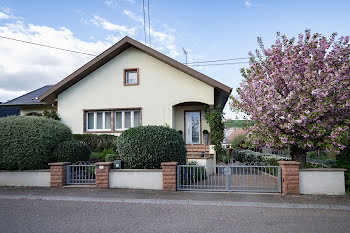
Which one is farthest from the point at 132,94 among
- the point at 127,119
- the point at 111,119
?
the point at 111,119

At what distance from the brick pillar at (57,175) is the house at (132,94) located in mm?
6342

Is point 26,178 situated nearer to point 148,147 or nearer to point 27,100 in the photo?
point 148,147

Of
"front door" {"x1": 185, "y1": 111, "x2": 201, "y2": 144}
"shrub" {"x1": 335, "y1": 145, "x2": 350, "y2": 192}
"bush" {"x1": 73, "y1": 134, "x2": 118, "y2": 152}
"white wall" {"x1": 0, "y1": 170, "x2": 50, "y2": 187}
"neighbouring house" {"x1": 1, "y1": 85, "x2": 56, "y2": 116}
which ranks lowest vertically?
"white wall" {"x1": 0, "y1": 170, "x2": 50, "y2": 187}

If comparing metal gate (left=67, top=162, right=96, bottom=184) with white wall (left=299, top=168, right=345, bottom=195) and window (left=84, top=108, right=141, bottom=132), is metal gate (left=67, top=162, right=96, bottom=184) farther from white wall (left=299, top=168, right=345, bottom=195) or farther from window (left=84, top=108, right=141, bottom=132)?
white wall (left=299, top=168, right=345, bottom=195)

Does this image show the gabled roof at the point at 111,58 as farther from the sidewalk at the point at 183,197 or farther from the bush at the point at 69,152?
the sidewalk at the point at 183,197

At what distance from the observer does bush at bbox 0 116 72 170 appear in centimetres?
888

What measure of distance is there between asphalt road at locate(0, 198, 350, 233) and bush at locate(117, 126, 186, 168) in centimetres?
215

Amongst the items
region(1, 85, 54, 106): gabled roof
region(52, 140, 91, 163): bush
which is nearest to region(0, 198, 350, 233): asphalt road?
region(52, 140, 91, 163): bush

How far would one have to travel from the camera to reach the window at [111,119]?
15.0 m

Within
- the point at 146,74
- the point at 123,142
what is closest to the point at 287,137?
the point at 123,142

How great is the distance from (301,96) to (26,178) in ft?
30.4

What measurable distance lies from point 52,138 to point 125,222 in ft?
18.5

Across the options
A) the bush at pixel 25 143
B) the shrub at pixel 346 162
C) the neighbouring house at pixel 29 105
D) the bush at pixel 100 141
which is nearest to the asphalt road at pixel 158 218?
the shrub at pixel 346 162

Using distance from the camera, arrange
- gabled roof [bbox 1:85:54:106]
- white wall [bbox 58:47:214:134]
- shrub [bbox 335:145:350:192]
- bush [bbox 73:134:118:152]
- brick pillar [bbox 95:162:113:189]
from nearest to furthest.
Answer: shrub [bbox 335:145:350:192] → brick pillar [bbox 95:162:113:189] → bush [bbox 73:134:118:152] → white wall [bbox 58:47:214:134] → gabled roof [bbox 1:85:54:106]
